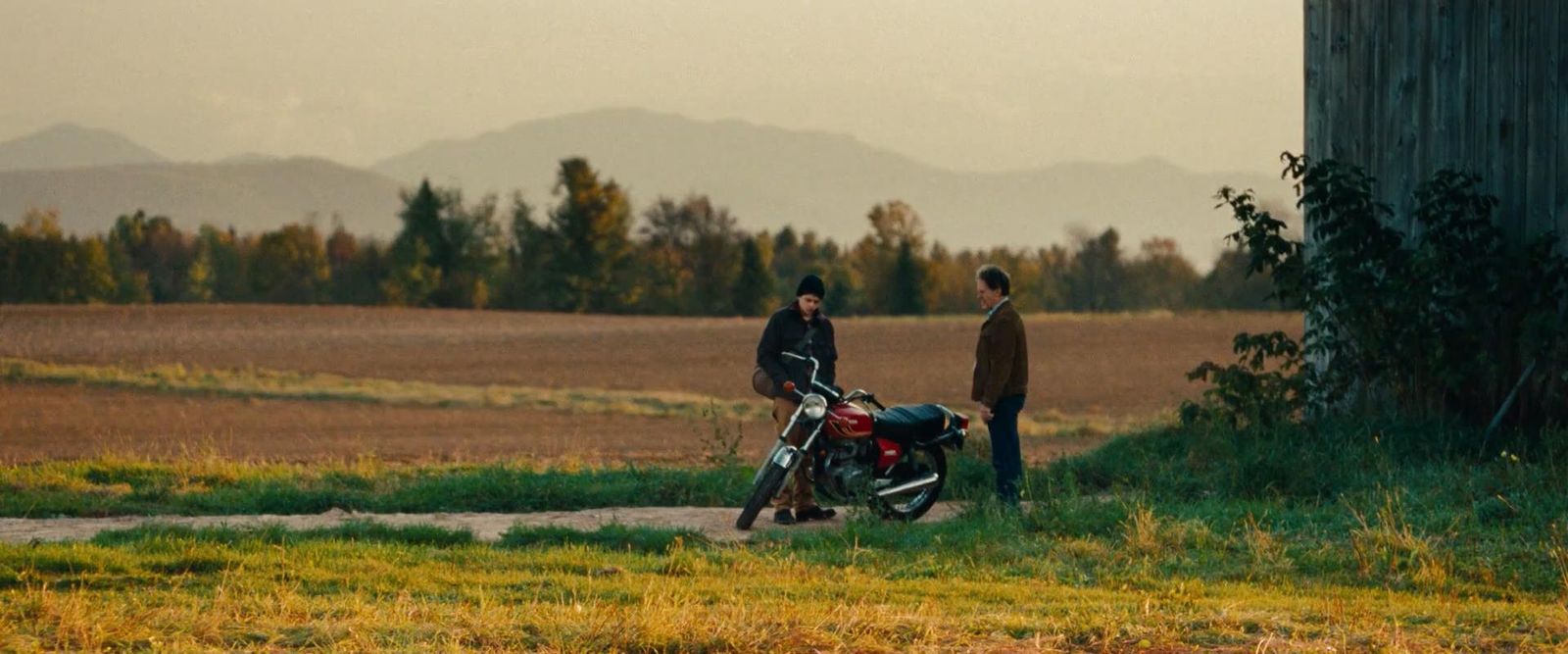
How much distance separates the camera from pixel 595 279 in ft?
262

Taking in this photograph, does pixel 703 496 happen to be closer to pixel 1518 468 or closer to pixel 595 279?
pixel 1518 468

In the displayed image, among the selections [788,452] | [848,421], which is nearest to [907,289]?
[848,421]

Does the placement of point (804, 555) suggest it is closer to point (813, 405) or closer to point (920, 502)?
point (813, 405)

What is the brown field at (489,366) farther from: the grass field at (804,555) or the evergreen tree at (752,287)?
the evergreen tree at (752,287)

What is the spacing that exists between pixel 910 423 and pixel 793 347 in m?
1.06

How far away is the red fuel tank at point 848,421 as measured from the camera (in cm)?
1203

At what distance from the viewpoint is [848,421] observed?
1204 cm

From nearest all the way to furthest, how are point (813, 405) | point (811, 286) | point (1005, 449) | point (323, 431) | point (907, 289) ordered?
point (813, 405)
point (811, 286)
point (1005, 449)
point (323, 431)
point (907, 289)

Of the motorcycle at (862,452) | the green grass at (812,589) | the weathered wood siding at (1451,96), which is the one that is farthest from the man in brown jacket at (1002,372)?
the weathered wood siding at (1451,96)

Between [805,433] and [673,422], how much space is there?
16051 mm

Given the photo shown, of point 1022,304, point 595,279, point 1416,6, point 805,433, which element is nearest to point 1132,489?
point 805,433

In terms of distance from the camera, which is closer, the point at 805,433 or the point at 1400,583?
the point at 1400,583

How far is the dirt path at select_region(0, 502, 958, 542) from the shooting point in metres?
11.7

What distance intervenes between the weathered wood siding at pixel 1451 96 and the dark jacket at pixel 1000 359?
568 centimetres
